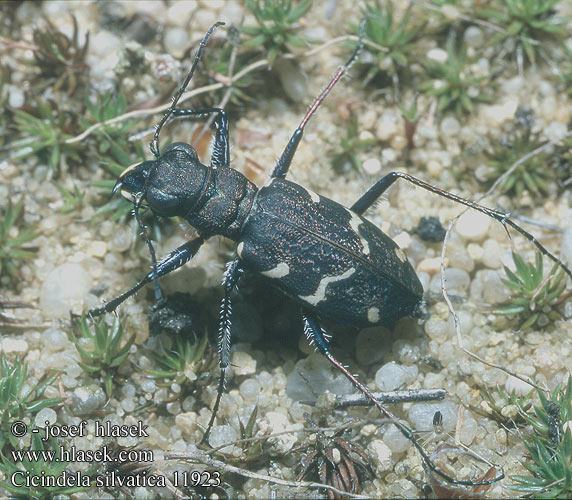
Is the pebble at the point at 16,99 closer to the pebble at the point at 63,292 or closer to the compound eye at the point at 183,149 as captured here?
the pebble at the point at 63,292

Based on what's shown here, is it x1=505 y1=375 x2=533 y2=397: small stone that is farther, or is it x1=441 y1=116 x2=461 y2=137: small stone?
x1=441 y1=116 x2=461 y2=137: small stone

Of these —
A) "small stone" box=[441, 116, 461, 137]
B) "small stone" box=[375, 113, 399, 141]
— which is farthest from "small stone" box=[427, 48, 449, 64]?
"small stone" box=[375, 113, 399, 141]

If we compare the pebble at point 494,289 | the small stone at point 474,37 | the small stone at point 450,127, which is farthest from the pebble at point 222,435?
the small stone at point 474,37

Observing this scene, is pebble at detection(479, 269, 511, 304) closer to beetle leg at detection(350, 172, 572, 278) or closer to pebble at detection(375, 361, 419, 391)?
beetle leg at detection(350, 172, 572, 278)

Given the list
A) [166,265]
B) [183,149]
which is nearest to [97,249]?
[166,265]

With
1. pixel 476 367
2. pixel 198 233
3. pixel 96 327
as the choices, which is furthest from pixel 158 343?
pixel 476 367

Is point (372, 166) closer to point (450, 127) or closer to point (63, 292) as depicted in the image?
point (450, 127)

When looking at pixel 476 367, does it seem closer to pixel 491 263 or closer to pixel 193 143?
pixel 491 263

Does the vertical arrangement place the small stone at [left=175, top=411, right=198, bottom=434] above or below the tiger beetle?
below
